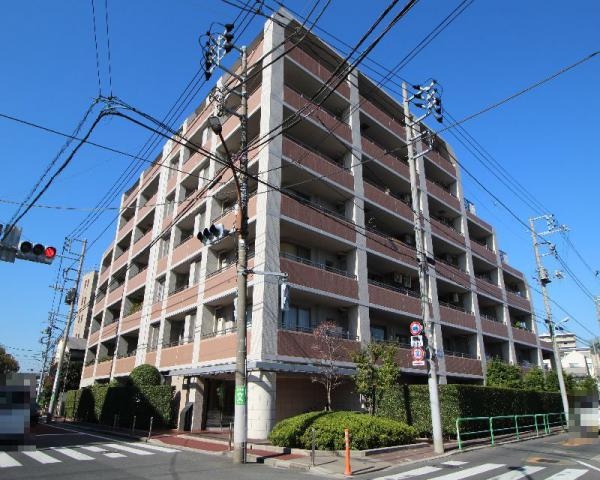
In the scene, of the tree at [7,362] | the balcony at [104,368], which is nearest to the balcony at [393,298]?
the balcony at [104,368]

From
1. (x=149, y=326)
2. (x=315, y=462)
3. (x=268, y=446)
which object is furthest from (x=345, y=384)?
(x=149, y=326)

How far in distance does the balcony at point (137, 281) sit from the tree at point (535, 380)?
28239 mm

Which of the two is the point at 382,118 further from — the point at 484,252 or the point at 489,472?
the point at 489,472

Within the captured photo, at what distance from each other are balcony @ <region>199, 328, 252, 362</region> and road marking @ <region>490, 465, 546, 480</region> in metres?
11.0

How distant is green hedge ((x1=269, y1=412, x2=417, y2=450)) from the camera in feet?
44.8

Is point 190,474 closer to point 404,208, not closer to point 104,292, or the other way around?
point 404,208

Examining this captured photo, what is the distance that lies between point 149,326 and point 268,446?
57.7ft

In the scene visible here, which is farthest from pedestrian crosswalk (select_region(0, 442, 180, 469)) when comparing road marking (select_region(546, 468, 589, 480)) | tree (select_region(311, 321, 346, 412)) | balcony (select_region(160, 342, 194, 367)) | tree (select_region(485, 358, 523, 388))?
tree (select_region(485, 358, 523, 388))

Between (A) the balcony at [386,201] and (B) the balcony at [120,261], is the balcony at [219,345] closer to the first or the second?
(A) the balcony at [386,201]

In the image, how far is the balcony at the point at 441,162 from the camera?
36.3 m

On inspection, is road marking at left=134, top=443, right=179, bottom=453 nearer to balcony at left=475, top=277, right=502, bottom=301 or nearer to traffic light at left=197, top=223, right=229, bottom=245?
traffic light at left=197, top=223, right=229, bottom=245

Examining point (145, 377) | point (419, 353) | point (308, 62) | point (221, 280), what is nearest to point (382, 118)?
point (308, 62)

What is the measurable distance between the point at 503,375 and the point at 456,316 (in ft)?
17.3

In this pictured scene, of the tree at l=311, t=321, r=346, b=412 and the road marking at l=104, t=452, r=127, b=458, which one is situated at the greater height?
the tree at l=311, t=321, r=346, b=412
